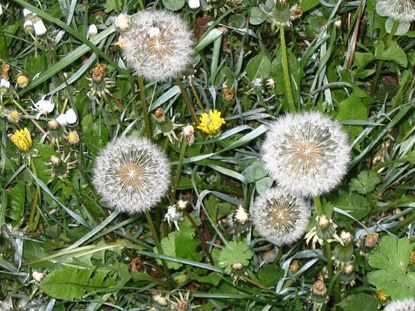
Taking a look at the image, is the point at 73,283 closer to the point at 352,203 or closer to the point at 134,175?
the point at 134,175

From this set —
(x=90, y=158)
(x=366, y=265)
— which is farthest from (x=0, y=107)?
(x=366, y=265)

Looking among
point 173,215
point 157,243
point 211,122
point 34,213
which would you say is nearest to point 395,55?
point 211,122

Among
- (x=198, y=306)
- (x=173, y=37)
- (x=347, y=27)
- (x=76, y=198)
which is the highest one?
(x=173, y=37)

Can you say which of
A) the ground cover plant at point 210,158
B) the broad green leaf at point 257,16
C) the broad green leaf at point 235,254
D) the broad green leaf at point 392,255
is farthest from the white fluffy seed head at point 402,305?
the broad green leaf at point 257,16

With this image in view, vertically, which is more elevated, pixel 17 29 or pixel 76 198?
pixel 17 29

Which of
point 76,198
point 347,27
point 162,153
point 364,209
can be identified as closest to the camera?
point 162,153

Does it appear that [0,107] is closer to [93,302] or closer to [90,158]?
[90,158]

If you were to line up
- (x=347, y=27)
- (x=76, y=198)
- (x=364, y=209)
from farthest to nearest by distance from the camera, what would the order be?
(x=347, y=27) < (x=76, y=198) < (x=364, y=209)
